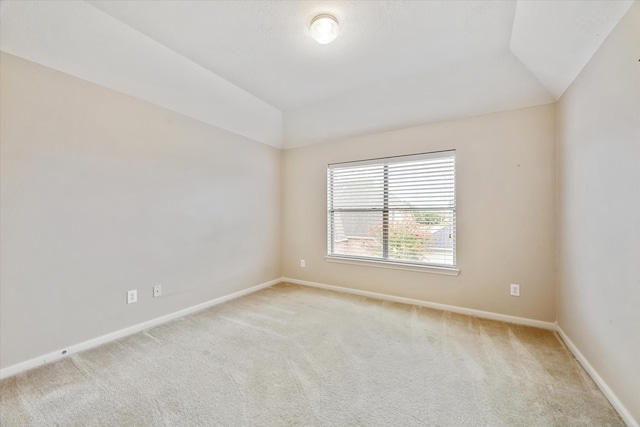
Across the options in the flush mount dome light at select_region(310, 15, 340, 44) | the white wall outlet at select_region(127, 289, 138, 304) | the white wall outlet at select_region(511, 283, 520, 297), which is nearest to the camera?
the flush mount dome light at select_region(310, 15, 340, 44)

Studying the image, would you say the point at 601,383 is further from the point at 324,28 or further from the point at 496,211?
the point at 324,28

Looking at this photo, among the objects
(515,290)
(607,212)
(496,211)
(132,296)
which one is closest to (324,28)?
(607,212)

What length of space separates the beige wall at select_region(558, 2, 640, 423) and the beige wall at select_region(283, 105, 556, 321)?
27 cm

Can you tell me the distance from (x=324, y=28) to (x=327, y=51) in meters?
0.42

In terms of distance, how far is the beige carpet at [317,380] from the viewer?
1414 mm

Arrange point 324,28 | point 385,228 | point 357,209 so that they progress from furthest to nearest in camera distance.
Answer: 1. point 357,209
2. point 385,228
3. point 324,28

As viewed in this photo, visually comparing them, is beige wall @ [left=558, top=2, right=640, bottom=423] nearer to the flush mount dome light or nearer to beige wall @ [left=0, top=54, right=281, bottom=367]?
the flush mount dome light

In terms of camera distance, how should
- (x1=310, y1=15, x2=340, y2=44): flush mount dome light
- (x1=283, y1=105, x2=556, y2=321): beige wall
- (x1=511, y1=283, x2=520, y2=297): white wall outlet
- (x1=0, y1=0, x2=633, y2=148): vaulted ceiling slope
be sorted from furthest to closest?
(x1=511, y1=283, x2=520, y2=297): white wall outlet
(x1=283, y1=105, x2=556, y2=321): beige wall
(x1=310, y1=15, x2=340, y2=44): flush mount dome light
(x1=0, y1=0, x2=633, y2=148): vaulted ceiling slope

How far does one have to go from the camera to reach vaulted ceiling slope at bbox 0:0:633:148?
1.77 meters

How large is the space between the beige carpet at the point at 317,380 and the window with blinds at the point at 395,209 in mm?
904

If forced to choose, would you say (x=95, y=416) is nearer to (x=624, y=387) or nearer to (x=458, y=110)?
(x=624, y=387)

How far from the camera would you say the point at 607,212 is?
1608 mm

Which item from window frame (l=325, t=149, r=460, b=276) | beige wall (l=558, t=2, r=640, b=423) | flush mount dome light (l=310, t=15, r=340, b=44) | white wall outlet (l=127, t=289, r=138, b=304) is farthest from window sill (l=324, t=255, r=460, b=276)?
flush mount dome light (l=310, t=15, r=340, b=44)

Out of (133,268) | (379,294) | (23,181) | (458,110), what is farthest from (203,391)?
(458,110)
